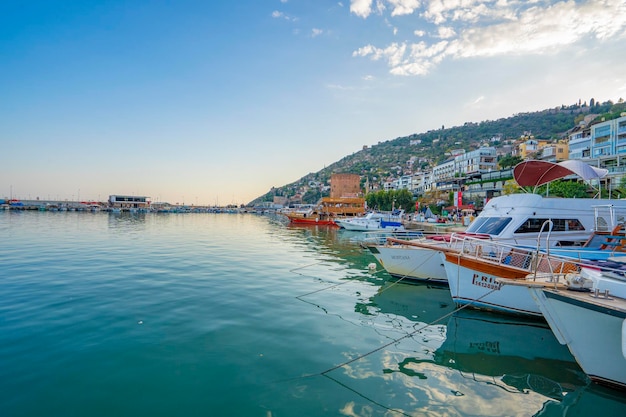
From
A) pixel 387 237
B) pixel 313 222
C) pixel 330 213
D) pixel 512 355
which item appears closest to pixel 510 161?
pixel 330 213

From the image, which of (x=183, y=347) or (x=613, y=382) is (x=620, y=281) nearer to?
(x=613, y=382)

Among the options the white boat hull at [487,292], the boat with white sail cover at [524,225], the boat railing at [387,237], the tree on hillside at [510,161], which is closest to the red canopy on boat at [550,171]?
the boat with white sail cover at [524,225]

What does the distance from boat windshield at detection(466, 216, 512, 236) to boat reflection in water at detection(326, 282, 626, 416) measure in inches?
176

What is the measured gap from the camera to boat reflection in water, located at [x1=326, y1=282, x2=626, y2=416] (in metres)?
5.76

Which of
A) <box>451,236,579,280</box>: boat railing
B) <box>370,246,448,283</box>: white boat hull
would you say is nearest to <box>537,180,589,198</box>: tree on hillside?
<box>370,246,448,283</box>: white boat hull

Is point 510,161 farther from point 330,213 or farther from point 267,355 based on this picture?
point 267,355

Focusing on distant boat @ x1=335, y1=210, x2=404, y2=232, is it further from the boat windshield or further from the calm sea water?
the calm sea water

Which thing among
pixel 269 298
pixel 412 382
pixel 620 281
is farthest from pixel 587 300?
pixel 269 298

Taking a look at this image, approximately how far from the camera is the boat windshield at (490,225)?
1362 cm

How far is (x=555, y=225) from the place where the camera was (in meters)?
13.8

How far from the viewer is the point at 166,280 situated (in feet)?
46.1

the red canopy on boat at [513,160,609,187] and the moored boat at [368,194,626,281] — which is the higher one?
the red canopy on boat at [513,160,609,187]

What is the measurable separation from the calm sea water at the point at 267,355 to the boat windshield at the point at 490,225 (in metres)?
3.11

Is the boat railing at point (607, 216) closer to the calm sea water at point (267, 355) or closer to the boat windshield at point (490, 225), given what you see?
the boat windshield at point (490, 225)
